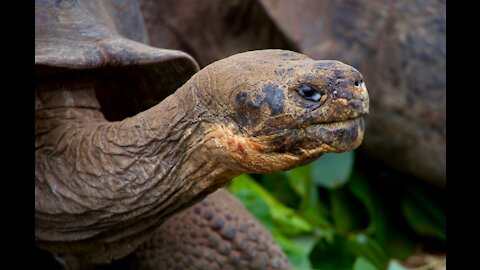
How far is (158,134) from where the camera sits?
1.70 m

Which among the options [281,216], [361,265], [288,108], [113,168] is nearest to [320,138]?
[288,108]

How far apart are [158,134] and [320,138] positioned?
350mm

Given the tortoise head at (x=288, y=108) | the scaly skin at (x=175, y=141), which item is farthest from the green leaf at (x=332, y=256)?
the tortoise head at (x=288, y=108)

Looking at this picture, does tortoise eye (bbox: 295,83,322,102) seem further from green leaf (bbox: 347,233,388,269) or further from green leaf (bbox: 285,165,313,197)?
green leaf (bbox: 285,165,313,197)

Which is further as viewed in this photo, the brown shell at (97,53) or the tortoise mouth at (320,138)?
the brown shell at (97,53)

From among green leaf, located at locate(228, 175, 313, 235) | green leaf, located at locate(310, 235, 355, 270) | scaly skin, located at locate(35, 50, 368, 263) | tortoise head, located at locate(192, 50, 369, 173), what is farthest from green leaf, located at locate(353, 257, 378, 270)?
tortoise head, located at locate(192, 50, 369, 173)

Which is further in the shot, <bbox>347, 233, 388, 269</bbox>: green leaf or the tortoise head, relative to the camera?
<bbox>347, 233, 388, 269</bbox>: green leaf

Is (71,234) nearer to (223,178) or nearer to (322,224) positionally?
(223,178)

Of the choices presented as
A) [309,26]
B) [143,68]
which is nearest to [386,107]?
[309,26]

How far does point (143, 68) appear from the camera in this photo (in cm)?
194

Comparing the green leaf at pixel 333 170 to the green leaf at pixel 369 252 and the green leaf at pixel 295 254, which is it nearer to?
the green leaf at pixel 369 252

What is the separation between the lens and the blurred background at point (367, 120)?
3205mm

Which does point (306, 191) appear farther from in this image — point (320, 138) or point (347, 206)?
point (320, 138)

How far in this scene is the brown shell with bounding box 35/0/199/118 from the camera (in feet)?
6.02
